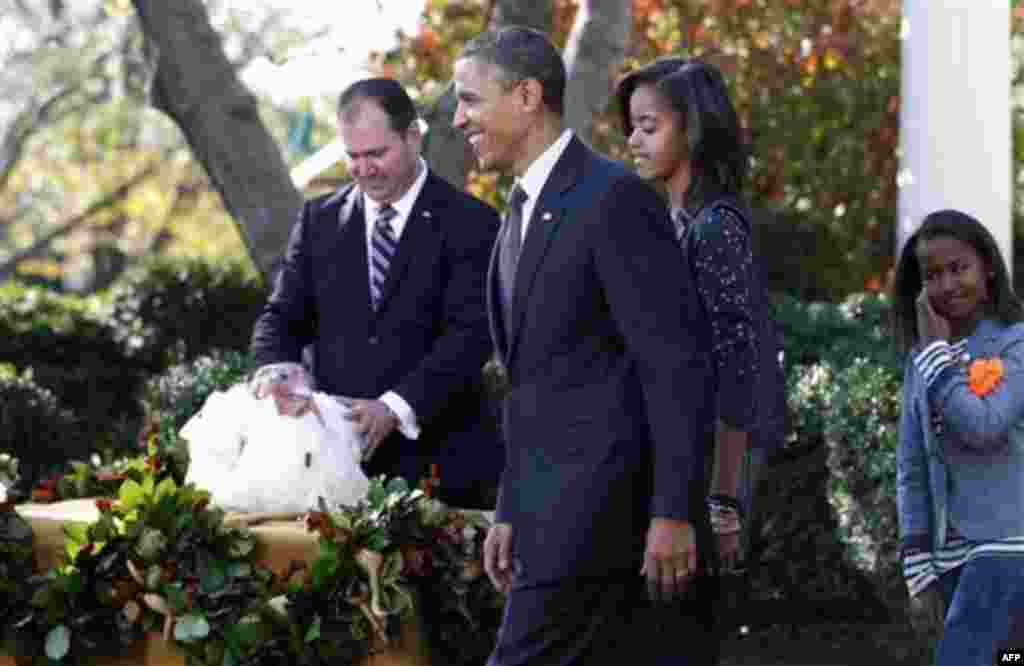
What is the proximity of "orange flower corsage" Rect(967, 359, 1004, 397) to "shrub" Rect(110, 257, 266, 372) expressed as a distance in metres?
8.89

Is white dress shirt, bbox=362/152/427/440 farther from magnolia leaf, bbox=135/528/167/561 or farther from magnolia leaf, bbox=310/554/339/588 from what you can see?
magnolia leaf, bbox=135/528/167/561

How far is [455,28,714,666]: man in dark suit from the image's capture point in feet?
14.8

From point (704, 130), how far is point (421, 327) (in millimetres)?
1468

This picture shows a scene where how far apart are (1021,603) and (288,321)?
96.9 inches

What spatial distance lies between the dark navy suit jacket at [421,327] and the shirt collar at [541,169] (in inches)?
66.5

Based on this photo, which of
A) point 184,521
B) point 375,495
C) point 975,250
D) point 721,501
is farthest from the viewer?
point 184,521

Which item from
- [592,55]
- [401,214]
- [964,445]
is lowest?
[964,445]

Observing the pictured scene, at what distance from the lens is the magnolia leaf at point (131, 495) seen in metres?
6.35

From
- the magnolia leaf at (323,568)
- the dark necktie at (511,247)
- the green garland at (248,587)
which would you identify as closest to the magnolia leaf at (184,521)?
the green garland at (248,587)

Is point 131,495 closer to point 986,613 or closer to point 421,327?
point 421,327

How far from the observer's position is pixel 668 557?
444 centimetres

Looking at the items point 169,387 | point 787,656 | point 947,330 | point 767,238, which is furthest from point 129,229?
point 947,330

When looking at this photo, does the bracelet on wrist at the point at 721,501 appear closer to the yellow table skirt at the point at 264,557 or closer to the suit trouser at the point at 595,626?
the suit trouser at the point at 595,626

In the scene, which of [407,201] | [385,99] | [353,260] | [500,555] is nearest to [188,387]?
[353,260]
